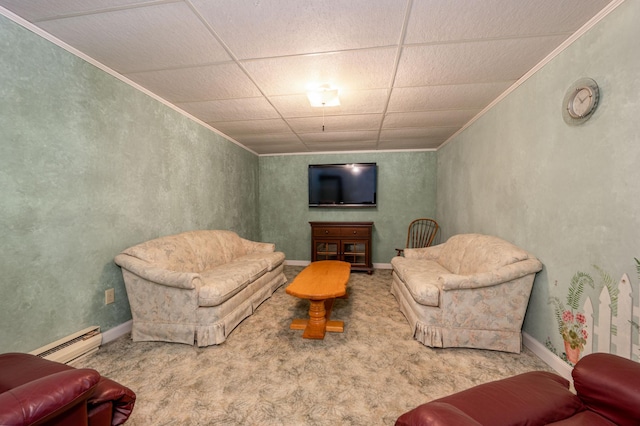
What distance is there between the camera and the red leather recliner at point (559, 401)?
842 millimetres

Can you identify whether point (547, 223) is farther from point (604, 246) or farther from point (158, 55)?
point (158, 55)

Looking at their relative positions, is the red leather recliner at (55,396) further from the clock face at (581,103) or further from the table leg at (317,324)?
the clock face at (581,103)

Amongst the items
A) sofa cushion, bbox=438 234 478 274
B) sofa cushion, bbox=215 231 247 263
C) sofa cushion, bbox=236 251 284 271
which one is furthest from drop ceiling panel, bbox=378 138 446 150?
sofa cushion, bbox=215 231 247 263

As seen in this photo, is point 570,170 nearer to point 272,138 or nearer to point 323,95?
point 323,95

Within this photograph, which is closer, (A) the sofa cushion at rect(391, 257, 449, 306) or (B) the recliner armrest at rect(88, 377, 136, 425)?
(B) the recliner armrest at rect(88, 377, 136, 425)

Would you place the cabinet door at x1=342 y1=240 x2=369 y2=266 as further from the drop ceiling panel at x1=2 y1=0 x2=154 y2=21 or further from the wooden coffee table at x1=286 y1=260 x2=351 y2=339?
the drop ceiling panel at x1=2 y1=0 x2=154 y2=21

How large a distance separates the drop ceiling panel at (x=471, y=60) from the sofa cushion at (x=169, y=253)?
107 inches

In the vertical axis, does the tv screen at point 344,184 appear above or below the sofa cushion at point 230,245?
above

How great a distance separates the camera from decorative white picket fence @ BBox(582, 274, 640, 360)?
1.36 metres

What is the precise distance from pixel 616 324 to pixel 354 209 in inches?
150

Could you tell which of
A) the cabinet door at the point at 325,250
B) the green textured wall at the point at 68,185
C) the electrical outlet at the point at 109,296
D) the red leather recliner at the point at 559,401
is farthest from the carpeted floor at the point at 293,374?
the cabinet door at the point at 325,250

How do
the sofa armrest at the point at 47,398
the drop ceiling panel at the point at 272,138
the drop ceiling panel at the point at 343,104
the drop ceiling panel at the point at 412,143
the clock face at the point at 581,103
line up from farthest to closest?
the drop ceiling panel at the point at 412,143 → the drop ceiling panel at the point at 272,138 → the drop ceiling panel at the point at 343,104 → the clock face at the point at 581,103 → the sofa armrest at the point at 47,398

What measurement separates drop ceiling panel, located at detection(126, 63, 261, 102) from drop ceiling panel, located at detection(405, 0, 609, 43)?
145cm

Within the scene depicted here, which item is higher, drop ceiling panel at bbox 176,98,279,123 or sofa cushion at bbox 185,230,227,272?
drop ceiling panel at bbox 176,98,279,123
